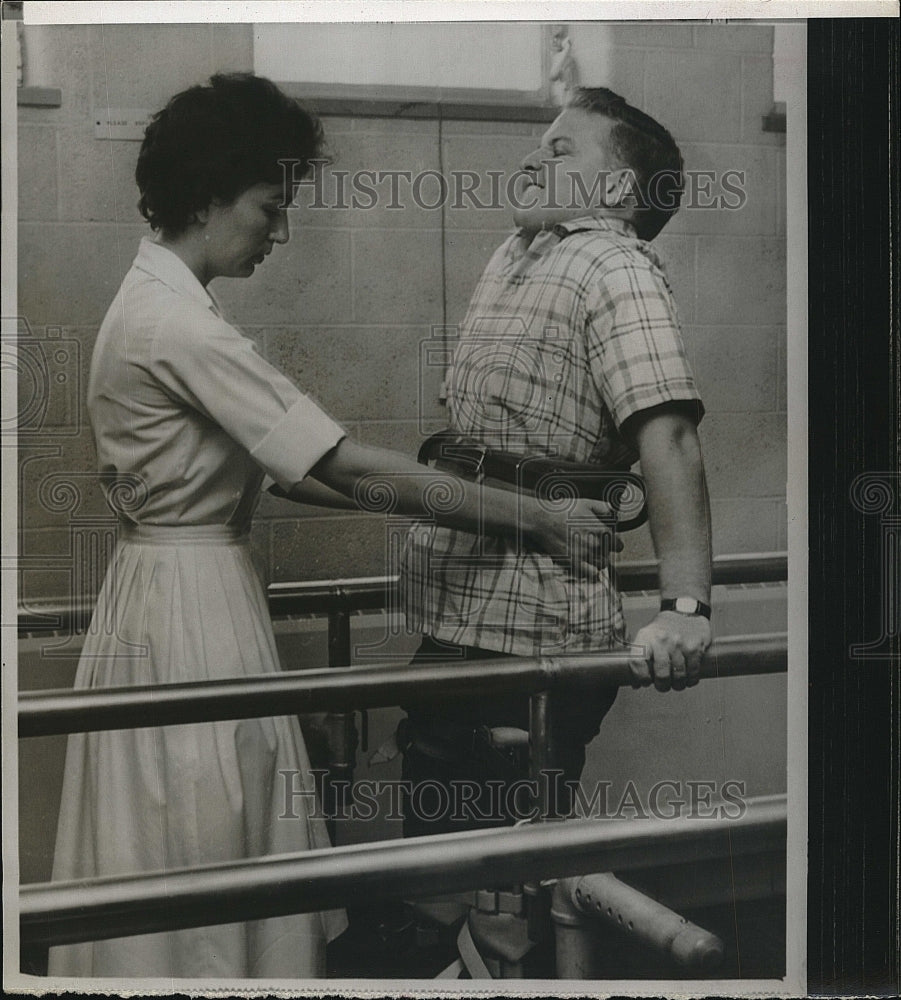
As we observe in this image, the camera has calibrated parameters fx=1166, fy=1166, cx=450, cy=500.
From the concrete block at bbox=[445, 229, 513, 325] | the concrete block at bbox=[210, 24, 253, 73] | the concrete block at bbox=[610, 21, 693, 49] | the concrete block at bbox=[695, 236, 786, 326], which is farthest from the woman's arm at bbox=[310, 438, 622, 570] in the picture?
the concrete block at bbox=[610, 21, 693, 49]

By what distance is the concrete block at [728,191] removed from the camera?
160 centimetres

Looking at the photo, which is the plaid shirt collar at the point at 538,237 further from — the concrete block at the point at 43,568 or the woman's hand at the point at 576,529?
the concrete block at the point at 43,568

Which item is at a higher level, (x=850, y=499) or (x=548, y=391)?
(x=548, y=391)

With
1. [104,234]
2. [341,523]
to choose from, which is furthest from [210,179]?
[341,523]

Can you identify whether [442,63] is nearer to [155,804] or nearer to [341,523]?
[341,523]

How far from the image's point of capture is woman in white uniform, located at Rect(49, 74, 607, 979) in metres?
1.57

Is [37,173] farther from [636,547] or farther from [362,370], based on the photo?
[636,547]

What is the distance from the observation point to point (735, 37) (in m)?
1.61

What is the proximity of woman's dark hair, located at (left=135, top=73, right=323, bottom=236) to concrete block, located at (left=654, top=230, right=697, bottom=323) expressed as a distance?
516 mm

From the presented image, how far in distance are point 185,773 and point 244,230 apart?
2.46 ft

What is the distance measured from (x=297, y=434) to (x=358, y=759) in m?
0.46

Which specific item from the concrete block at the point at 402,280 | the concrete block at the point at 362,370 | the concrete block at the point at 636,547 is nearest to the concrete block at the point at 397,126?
the concrete block at the point at 402,280

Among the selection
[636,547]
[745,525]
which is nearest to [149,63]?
[636,547]

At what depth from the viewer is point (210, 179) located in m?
1.58
